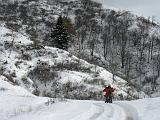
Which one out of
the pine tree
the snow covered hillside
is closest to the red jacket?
the snow covered hillside

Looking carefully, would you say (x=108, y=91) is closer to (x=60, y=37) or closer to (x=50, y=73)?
(x=50, y=73)

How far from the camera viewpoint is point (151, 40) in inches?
4262

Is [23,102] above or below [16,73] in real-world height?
below

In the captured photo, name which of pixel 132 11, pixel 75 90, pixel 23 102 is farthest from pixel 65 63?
pixel 132 11

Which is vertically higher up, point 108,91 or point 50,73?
point 50,73

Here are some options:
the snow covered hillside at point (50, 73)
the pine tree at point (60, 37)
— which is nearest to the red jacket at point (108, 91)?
the snow covered hillside at point (50, 73)

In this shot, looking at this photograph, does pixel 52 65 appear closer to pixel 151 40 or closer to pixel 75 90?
pixel 75 90

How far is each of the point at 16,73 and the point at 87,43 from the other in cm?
5699

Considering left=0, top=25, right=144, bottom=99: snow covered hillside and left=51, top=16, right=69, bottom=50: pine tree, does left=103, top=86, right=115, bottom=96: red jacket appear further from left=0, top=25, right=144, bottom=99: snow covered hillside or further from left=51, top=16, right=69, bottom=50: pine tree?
left=51, top=16, right=69, bottom=50: pine tree

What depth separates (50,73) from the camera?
54031mm

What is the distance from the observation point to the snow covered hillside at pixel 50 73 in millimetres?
48906

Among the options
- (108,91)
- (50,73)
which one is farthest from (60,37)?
(108,91)

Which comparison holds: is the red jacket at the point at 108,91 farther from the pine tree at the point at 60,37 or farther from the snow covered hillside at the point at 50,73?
the pine tree at the point at 60,37

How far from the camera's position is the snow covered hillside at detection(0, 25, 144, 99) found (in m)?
48.9
